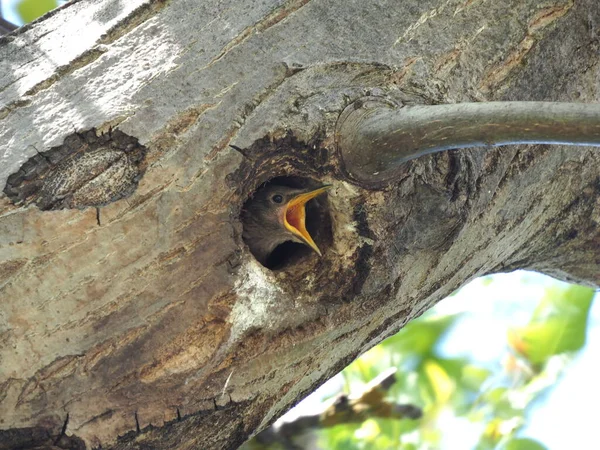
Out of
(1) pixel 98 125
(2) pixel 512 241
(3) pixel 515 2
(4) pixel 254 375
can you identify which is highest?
(1) pixel 98 125

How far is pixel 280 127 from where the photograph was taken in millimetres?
2344

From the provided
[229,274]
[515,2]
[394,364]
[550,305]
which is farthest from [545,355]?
[229,274]

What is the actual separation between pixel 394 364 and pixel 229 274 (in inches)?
84.9

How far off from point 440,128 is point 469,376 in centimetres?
276

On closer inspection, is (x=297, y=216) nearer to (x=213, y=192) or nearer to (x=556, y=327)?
(x=556, y=327)

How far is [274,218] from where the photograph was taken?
4289 millimetres

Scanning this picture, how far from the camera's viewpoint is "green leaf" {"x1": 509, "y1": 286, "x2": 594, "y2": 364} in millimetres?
3939

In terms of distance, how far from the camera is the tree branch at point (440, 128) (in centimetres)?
186

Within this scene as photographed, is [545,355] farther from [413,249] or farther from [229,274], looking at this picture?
[229,274]

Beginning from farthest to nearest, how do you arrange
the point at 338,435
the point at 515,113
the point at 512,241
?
the point at 338,435 → the point at 512,241 → the point at 515,113

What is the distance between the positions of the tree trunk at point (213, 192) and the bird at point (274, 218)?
3.67 ft

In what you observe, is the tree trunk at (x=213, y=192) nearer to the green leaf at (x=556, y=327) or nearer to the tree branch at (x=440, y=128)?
the tree branch at (x=440, y=128)

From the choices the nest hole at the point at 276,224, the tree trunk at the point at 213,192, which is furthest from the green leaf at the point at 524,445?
the nest hole at the point at 276,224

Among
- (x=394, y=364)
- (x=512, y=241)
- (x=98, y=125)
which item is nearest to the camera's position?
(x=98, y=125)
